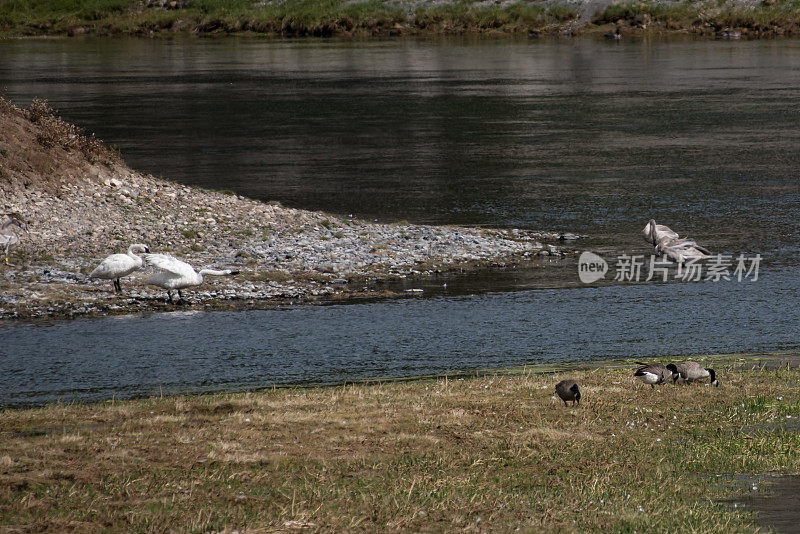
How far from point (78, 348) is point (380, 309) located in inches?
208

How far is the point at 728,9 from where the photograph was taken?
92812mm

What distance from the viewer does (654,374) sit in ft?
42.4

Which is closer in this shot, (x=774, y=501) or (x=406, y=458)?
(x=774, y=501)

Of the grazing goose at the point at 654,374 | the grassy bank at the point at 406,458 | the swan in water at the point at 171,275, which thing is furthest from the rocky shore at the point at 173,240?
the grazing goose at the point at 654,374

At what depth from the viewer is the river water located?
16.3 metres

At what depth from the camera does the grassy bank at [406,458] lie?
8508 mm

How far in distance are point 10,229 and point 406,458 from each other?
577 inches

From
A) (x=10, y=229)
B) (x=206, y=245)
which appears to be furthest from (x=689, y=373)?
(x=10, y=229)

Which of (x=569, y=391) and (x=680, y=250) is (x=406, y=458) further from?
(x=680, y=250)

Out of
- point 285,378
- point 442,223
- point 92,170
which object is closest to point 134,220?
point 92,170

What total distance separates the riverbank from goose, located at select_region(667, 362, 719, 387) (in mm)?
81168

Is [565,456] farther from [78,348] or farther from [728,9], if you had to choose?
[728,9]

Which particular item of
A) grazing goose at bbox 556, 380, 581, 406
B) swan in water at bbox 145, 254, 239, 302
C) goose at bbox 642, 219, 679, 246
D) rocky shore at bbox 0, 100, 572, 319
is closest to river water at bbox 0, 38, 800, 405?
goose at bbox 642, 219, 679, 246

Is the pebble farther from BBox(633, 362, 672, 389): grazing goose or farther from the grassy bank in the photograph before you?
BBox(633, 362, 672, 389): grazing goose
